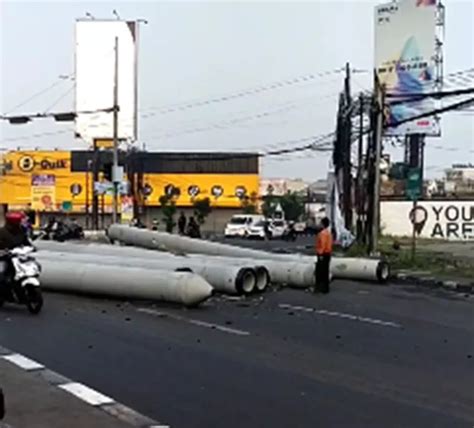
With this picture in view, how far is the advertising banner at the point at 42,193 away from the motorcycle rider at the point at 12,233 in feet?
226

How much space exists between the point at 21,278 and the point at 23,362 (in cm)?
396

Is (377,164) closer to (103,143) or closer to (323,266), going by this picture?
(323,266)

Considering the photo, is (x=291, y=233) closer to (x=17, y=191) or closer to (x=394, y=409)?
(x=17, y=191)

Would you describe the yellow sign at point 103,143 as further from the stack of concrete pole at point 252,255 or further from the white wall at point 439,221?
the stack of concrete pole at point 252,255

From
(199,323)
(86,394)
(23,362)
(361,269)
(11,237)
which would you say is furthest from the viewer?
(361,269)

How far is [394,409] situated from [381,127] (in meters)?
20.5

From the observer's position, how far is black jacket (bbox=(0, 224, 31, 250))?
13.2m

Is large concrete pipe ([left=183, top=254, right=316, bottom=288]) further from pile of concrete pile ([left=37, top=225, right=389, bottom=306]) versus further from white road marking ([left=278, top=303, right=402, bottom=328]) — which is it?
white road marking ([left=278, top=303, right=402, bottom=328])

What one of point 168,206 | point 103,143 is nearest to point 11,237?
point 103,143

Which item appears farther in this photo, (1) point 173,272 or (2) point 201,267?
(2) point 201,267

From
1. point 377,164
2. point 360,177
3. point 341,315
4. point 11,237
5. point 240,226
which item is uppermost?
point 377,164

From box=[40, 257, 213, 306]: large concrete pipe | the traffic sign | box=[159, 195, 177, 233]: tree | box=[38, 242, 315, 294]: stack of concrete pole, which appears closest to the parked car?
box=[159, 195, 177, 233]: tree

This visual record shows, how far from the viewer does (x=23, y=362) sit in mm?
9320

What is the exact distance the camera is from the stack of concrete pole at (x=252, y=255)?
2003cm
